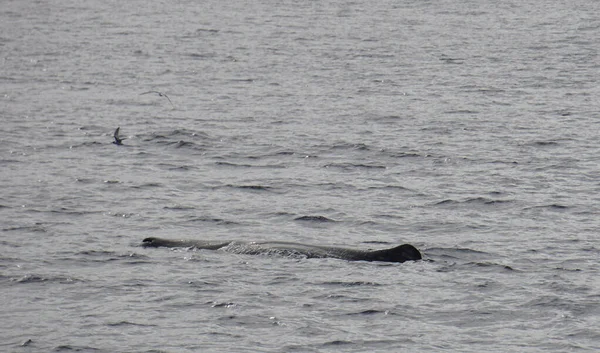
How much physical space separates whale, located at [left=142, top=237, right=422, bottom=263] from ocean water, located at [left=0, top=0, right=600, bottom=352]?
277 millimetres

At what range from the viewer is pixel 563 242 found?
958 inches

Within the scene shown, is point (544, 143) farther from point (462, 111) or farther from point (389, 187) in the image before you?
point (389, 187)

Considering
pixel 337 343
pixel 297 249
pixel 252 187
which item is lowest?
pixel 252 187

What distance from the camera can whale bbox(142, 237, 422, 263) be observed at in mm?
22531

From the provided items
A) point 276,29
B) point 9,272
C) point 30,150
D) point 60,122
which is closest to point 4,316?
point 9,272

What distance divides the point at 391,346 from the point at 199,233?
7.34 meters

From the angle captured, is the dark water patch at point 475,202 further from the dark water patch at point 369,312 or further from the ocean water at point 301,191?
the dark water patch at point 369,312

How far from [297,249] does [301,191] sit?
6.16 meters

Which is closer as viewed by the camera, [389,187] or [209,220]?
[209,220]

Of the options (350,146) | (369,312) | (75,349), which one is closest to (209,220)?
(369,312)

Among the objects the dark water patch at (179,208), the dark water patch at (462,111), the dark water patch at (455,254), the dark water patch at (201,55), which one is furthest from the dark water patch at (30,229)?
the dark water patch at (201,55)

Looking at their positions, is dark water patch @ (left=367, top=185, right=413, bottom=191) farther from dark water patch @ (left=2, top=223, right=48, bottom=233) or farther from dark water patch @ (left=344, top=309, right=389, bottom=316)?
dark water patch @ (left=344, top=309, right=389, bottom=316)

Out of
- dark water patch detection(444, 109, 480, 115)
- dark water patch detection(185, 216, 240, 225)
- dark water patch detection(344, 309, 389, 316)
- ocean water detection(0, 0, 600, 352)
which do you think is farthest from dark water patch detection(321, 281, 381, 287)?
dark water patch detection(444, 109, 480, 115)

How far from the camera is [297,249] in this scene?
23.0m
